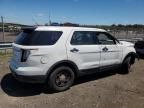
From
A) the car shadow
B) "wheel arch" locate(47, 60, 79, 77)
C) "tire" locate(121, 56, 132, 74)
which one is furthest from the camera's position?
"tire" locate(121, 56, 132, 74)

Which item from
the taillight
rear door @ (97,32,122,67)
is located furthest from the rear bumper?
rear door @ (97,32,122,67)

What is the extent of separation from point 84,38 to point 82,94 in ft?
5.45

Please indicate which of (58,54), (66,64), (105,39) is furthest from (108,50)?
(58,54)

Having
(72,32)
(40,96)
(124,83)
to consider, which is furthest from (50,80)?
(124,83)

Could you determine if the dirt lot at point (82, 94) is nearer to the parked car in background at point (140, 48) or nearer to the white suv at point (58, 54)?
the white suv at point (58, 54)

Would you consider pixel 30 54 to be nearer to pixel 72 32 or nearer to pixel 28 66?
pixel 28 66

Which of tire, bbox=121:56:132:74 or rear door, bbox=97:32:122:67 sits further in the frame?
tire, bbox=121:56:132:74

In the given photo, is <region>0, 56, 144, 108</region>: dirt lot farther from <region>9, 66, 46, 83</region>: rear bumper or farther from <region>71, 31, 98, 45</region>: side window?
<region>71, 31, 98, 45</region>: side window

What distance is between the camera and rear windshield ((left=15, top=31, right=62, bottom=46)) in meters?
5.05

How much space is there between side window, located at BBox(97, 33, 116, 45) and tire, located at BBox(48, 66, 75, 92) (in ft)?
5.11

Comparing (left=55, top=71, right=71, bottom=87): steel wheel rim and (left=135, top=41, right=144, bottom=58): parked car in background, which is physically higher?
(left=135, top=41, right=144, bottom=58): parked car in background

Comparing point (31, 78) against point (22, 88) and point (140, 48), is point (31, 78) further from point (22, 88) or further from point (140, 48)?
point (140, 48)

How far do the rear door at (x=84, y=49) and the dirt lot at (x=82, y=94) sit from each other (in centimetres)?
71

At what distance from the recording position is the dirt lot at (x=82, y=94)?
15.8ft
